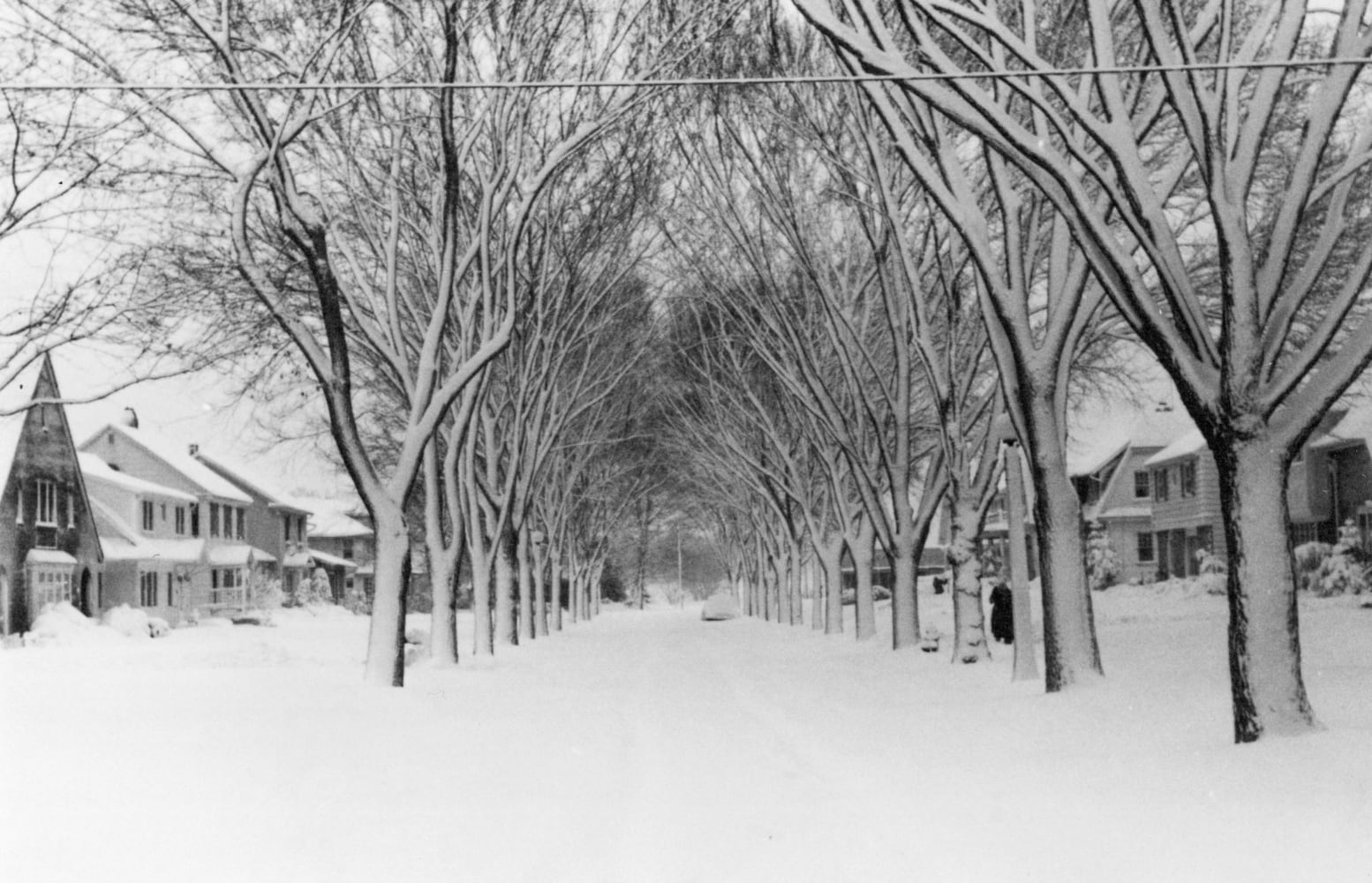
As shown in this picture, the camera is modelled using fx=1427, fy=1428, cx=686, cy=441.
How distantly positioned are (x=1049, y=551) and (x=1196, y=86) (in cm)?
553

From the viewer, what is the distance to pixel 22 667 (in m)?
15.1

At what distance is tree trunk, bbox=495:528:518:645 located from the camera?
3031 cm

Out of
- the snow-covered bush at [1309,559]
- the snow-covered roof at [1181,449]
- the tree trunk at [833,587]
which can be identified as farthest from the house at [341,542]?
the snow-covered bush at [1309,559]

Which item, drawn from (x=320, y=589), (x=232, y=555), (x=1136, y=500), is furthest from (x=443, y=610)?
(x=320, y=589)

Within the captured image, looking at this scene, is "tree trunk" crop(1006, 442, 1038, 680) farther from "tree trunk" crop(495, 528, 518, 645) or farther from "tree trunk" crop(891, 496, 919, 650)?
"tree trunk" crop(495, 528, 518, 645)

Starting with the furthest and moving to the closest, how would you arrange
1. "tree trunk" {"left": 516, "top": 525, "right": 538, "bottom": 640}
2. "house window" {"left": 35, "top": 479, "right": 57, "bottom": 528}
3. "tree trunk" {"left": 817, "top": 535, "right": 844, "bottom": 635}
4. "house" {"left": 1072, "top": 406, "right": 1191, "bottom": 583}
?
"house" {"left": 1072, "top": 406, "right": 1191, "bottom": 583} → "house window" {"left": 35, "top": 479, "right": 57, "bottom": 528} → "tree trunk" {"left": 516, "top": 525, "right": 538, "bottom": 640} → "tree trunk" {"left": 817, "top": 535, "right": 844, "bottom": 635}

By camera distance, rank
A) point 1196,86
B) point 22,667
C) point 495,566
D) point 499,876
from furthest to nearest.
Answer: point 495,566, point 22,667, point 1196,86, point 499,876

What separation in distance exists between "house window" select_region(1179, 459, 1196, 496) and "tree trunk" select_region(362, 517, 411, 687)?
43.8 meters

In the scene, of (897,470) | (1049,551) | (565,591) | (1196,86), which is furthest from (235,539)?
(1196,86)

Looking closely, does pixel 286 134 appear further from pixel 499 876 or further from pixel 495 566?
pixel 495 566

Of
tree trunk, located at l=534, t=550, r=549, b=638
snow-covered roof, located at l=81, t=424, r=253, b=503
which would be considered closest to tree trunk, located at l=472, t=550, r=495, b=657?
tree trunk, located at l=534, t=550, r=549, b=638

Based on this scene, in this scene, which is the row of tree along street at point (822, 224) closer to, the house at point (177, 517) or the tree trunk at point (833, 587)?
the tree trunk at point (833, 587)

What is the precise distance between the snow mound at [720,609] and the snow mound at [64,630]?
1070 inches

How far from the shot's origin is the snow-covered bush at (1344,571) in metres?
33.5
